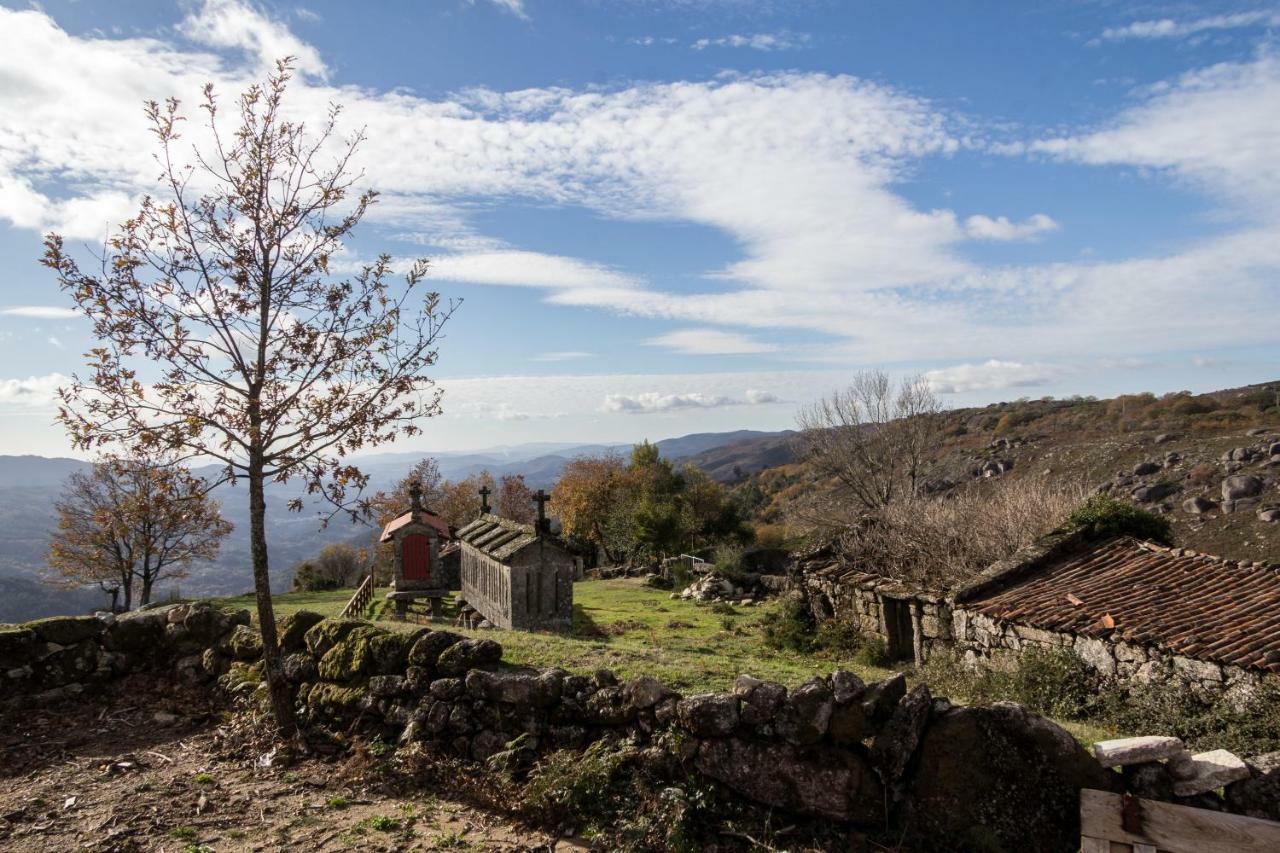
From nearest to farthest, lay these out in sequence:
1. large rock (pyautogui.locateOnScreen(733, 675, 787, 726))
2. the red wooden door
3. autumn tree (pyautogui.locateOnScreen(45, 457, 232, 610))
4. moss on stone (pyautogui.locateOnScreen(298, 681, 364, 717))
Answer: large rock (pyautogui.locateOnScreen(733, 675, 787, 726)), moss on stone (pyautogui.locateOnScreen(298, 681, 364, 717)), the red wooden door, autumn tree (pyautogui.locateOnScreen(45, 457, 232, 610))

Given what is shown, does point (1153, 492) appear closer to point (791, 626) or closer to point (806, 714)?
point (791, 626)

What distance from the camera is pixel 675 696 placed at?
22.4 ft

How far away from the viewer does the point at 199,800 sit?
679cm

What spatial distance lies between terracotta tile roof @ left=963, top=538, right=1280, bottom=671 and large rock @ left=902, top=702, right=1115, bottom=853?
675 cm

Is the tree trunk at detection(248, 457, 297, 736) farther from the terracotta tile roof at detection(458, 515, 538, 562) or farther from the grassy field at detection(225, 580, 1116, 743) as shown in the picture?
the terracotta tile roof at detection(458, 515, 538, 562)

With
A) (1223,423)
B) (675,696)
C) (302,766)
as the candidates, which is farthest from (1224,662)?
(1223,423)

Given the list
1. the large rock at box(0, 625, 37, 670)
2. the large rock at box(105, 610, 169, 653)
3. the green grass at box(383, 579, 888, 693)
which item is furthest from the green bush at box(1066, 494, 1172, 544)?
the large rock at box(0, 625, 37, 670)

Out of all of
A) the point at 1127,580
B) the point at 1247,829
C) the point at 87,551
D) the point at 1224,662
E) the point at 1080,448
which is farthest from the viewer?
the point at 1080,448

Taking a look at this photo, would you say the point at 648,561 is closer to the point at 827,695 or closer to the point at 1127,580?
the point at 1127,580

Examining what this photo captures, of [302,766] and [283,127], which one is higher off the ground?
[283,127]

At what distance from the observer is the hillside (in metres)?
37.0

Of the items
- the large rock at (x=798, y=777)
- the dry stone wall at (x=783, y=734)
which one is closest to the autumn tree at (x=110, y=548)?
the dry stone wall at (x=783, y=734)

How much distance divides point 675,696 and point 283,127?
7.10 metres

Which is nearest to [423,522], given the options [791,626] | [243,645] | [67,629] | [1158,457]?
[791,626]
